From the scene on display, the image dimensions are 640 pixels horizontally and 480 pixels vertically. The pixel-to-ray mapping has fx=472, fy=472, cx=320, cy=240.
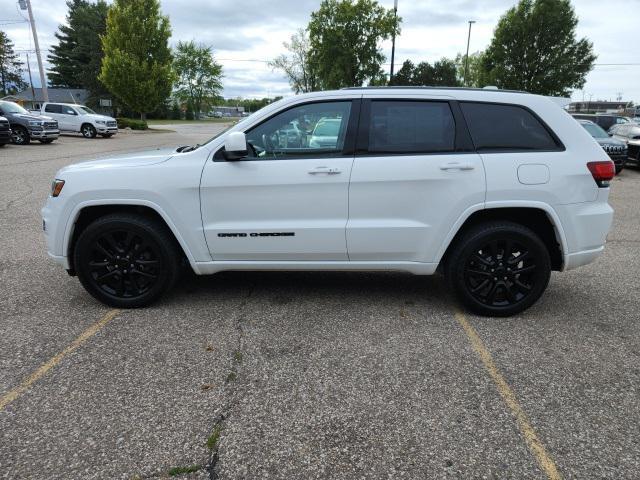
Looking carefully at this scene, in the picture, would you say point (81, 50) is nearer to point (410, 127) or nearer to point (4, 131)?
point (4, 131)

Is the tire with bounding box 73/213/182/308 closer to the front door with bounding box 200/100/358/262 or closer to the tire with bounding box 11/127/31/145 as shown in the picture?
the front door with bounding box 200/100/358/262

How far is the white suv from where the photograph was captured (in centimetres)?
370

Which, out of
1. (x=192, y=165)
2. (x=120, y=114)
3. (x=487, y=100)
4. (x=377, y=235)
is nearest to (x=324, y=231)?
(x=377, y=235)

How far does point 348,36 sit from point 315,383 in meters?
34.1

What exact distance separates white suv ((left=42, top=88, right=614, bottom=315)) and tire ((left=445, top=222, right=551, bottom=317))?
1 centimetres

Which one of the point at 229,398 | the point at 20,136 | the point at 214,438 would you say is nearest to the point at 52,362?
the point at 229,398

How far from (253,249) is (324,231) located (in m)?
0.61

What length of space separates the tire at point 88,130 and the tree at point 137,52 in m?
9.84

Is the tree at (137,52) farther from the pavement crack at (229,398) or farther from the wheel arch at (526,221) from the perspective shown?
the wheel arch at (526,221)

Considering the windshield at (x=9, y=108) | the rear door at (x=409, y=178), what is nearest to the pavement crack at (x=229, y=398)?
the rear door at (x=409, y=178)

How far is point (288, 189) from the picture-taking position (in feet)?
12.2

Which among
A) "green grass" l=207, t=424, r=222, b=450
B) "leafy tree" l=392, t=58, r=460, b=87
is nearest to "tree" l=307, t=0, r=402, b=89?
"leafy tree" l=392, t=58, r=460, b=87

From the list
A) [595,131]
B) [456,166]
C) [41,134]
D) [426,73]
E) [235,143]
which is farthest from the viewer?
[426,73]

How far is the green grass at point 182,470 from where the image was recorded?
7.34 feet
